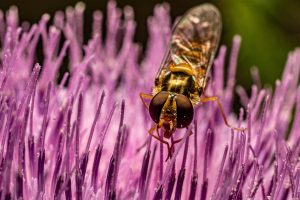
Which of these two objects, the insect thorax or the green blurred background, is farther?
the green blurred background

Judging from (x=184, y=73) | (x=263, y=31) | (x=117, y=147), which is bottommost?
(x=117, y=147)


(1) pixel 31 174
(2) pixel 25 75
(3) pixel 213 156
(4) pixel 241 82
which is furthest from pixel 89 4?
(1) pixel 31 174

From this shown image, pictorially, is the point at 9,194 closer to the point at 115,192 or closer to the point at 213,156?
the point at 115,192

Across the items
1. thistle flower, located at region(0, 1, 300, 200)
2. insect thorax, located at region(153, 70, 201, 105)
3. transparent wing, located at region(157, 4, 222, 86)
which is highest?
transparent wing, located at region(157, 4, 222, 86)

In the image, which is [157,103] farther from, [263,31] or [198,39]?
[263,31]

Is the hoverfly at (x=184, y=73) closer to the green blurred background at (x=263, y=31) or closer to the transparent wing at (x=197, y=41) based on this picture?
the transparent wing at (x=197, y=41)

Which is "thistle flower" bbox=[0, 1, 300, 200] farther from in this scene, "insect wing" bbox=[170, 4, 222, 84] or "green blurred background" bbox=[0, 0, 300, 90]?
"green blurred background" bbox=[0, 0, 300, 90]

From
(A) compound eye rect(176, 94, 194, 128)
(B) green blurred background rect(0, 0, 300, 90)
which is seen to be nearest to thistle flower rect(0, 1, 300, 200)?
(A) compound eye rect(176, 94, 194, 128)

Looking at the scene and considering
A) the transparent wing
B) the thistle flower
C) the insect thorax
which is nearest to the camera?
the thistle flower

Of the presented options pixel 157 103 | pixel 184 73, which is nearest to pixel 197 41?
pixel 184 73
